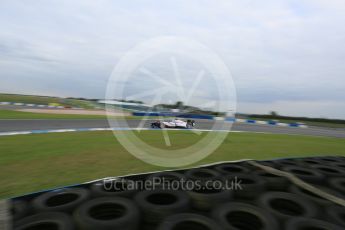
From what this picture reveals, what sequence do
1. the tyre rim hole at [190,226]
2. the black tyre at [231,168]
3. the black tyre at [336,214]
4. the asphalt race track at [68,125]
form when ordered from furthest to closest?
the asphalt race track at [68,125], the black tyre at [231,168], the black tyre at [336,214], the tyre rim hole at [190,226]

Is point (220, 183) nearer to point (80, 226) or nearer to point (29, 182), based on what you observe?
point (80, 226)

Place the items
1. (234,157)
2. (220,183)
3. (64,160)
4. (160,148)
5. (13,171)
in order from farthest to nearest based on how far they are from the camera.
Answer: (160,148), (234,157), (64,160), (13,171), (220,183)

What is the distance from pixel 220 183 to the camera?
396cm

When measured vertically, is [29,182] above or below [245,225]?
below

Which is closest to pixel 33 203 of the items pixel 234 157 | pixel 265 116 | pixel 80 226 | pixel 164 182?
pixel 80 226

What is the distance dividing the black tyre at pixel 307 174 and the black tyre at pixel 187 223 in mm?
2460

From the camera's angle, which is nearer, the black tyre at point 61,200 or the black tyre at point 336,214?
the black tyre at point 336,214

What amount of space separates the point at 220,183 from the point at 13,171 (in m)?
5.25

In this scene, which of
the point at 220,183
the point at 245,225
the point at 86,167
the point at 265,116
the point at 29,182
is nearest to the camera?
the point at 245,225

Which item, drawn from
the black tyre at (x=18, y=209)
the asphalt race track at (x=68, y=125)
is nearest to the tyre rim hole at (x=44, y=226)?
the black tyre at (x=18, y=209)

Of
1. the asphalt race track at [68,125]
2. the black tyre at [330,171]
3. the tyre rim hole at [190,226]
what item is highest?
the black tyre at [330,171]

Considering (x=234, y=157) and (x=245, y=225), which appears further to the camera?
(x=234, y=157)

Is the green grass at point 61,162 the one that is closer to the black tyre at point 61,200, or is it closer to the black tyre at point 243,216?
the black tyre at point 61,200

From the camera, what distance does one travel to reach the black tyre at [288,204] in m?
3.24
